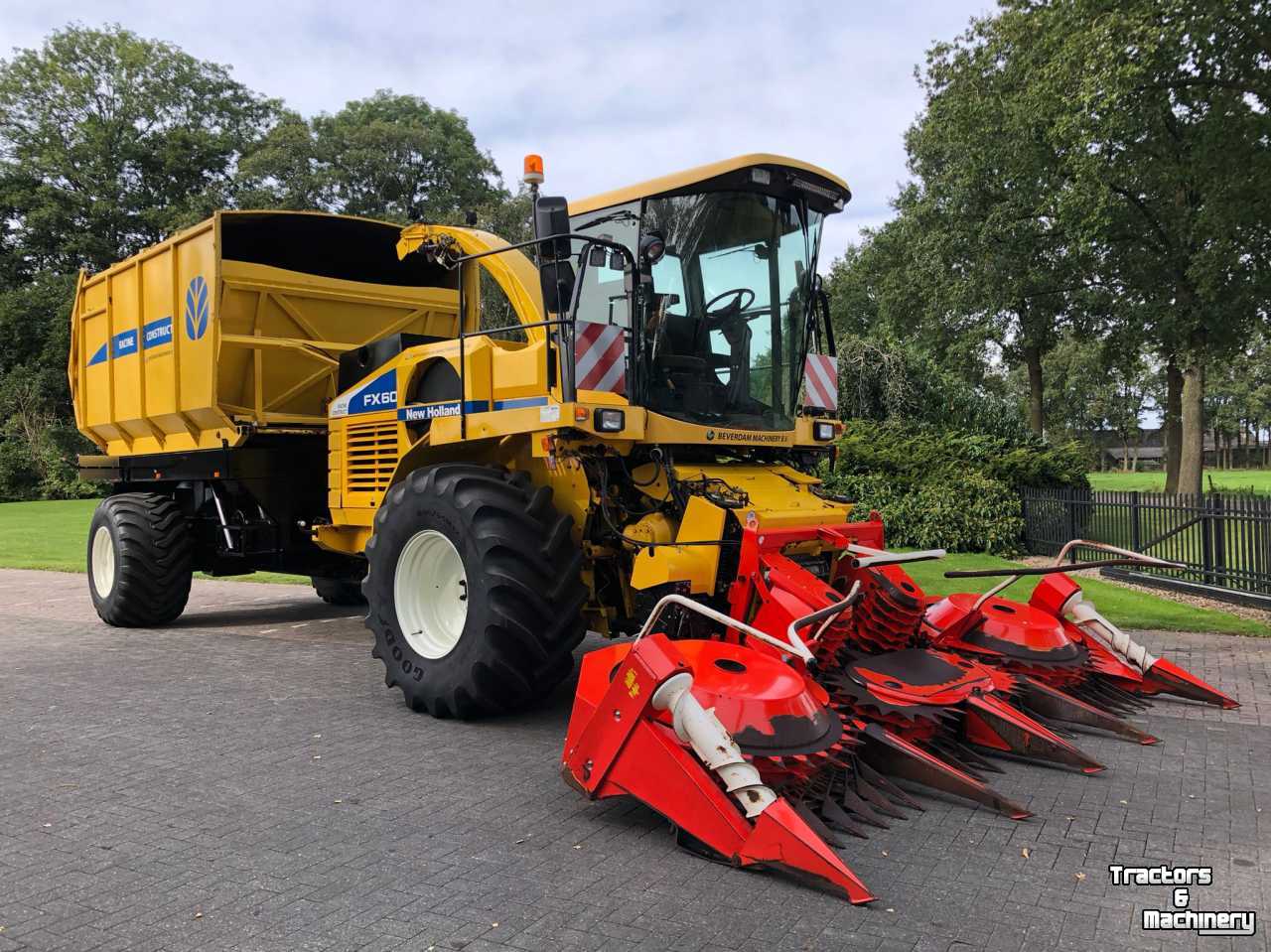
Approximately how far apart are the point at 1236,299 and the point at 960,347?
346 inches

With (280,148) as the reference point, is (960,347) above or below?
below

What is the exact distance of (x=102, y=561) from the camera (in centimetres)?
935

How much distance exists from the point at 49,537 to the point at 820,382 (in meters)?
20.1

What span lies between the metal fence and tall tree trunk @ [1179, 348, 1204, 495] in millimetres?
9044

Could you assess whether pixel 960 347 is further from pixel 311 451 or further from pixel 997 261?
pixel 311 451

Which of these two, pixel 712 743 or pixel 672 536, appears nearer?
pixel 712 743

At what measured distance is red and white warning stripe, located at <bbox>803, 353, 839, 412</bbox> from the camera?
6324 millimetres

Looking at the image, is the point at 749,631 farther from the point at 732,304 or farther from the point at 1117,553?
the point at 732,304

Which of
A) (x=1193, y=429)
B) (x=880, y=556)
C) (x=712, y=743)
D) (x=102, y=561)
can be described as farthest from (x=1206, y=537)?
(x=1193, y=429)

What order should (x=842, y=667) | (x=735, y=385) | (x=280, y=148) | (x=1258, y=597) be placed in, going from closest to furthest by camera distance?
(x=842, y=667) → (x=735, y=385) → (x=1258, y=597) → (x=280, y=148)

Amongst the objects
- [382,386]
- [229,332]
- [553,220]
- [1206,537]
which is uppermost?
[553,220]

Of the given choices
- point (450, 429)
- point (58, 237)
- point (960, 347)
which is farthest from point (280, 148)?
point (450, 429)

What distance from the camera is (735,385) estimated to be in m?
5.84

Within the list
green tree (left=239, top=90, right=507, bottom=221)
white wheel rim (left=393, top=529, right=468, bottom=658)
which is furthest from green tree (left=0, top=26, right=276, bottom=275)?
white wheel rim (left=393, top=529, right=468, bottom=658)
